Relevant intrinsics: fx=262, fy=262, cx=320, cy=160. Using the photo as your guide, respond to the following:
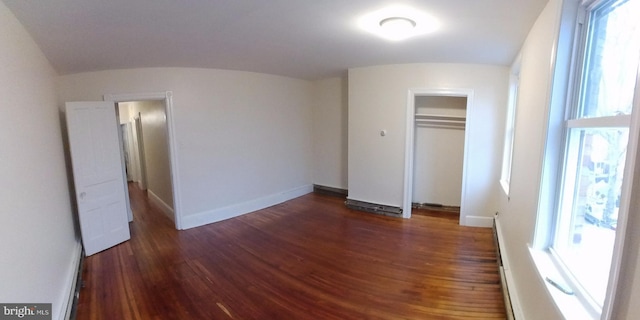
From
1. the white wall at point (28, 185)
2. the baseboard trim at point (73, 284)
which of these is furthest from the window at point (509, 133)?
the baseboard trim at point (73, 284)

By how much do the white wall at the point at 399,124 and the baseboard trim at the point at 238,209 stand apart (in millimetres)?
1363

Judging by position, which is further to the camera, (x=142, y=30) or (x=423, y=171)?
(x=423, y=171)

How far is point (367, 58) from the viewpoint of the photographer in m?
3.64

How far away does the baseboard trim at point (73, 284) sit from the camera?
210cm

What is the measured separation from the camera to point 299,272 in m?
2.74

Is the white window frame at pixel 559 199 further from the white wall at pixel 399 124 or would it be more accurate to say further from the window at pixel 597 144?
the white wall at pixel 399 124

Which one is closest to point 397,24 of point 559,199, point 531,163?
point 531,163

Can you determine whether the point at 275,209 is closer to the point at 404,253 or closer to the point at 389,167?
the point at 389,167

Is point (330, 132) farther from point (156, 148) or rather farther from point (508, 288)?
point (508, 288)

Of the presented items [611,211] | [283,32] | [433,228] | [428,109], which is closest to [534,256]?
[611,211]

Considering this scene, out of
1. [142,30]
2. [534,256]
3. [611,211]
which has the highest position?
[142,30]

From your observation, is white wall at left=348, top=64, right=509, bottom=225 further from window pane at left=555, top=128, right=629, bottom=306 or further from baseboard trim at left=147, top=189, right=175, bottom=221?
baseboard trim at left=147, top=189, right=175, bottom=221

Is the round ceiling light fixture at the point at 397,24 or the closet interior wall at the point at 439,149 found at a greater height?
the round ceiling light fixture at the point at 397,24

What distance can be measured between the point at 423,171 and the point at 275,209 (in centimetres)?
276
